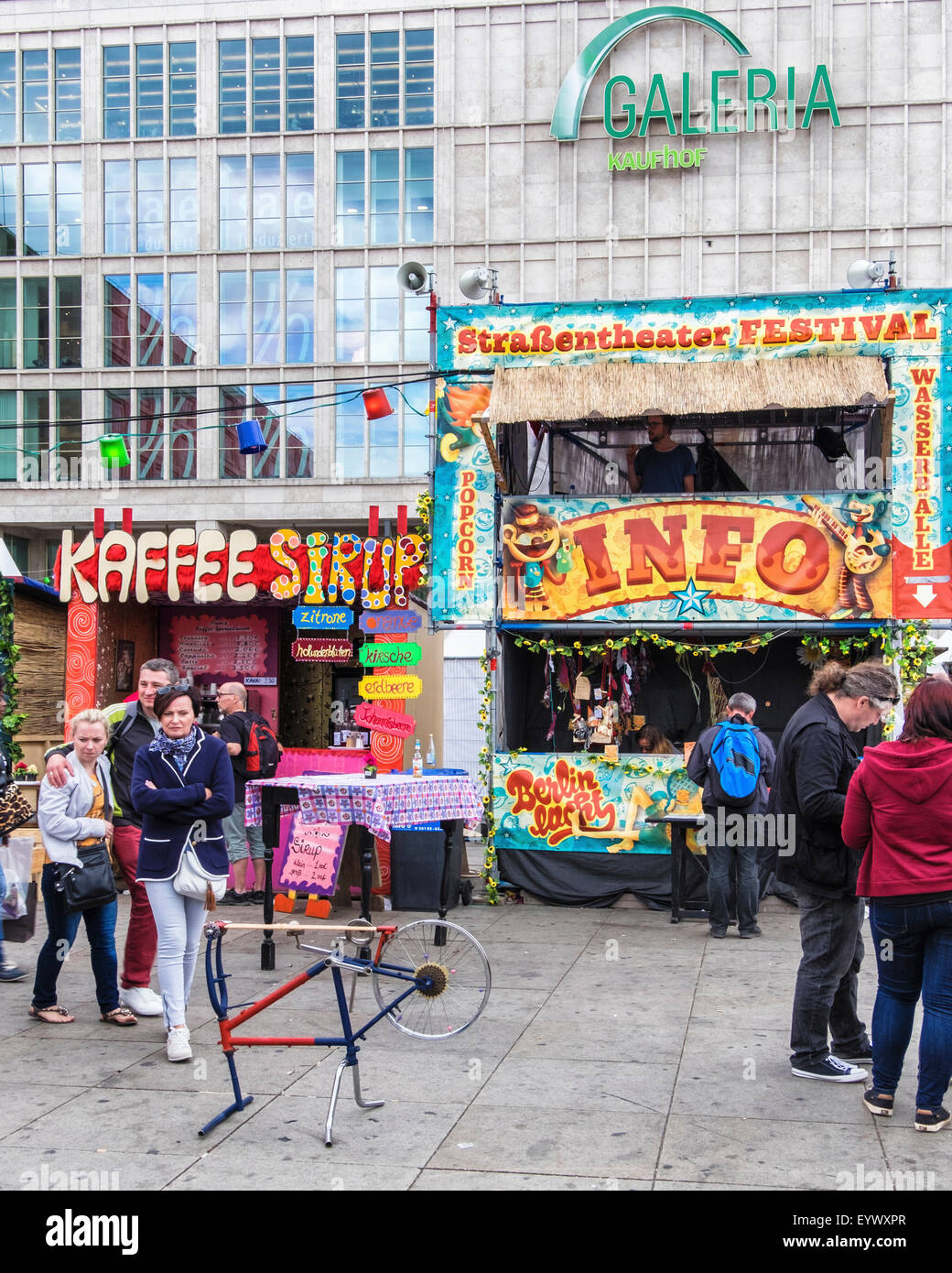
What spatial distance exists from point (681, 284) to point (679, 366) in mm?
23955

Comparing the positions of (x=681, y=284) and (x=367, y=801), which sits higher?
(x=681, y=284)

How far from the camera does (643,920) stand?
442 inches

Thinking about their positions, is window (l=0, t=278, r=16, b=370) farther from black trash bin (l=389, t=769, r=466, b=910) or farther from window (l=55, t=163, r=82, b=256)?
black trash bin (l=389, t=769, r=466, b=910)

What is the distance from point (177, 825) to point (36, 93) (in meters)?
35.9

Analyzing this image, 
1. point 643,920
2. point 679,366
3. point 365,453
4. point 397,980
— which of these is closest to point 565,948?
point 643,920

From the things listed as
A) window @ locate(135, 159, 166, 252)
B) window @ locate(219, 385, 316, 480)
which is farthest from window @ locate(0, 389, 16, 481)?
window @ locate(219, 385, 316, 480)

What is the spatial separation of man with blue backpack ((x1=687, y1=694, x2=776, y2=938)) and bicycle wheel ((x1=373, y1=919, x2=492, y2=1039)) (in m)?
3.79

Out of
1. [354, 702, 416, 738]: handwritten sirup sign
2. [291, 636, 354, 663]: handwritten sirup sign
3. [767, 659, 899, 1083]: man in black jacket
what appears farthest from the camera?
[291, 636, 354, 663]: handwritten sirup sign

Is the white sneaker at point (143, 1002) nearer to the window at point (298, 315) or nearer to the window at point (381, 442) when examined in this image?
the window at point (381, 442)

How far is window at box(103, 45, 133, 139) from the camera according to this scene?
36.3 m

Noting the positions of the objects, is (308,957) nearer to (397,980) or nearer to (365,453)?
(397,980)

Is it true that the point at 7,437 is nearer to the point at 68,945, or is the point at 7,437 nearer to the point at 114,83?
the point at 114,83

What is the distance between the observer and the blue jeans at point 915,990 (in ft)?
17.7
